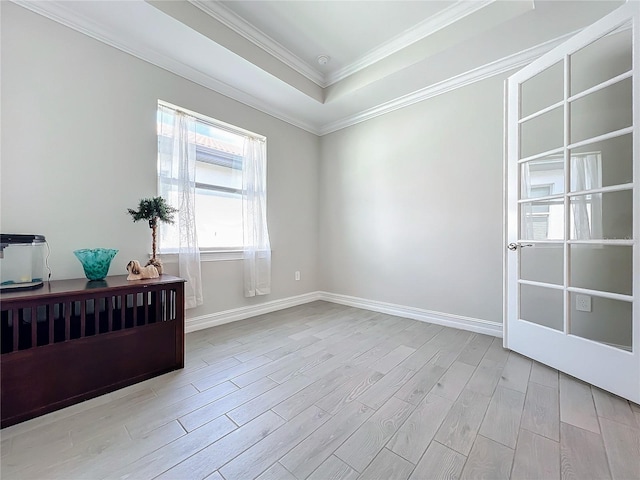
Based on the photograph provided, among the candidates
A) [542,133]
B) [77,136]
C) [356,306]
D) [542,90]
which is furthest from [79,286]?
[542,90]

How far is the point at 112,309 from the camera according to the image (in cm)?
159

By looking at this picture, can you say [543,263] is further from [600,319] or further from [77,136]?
[77,136]

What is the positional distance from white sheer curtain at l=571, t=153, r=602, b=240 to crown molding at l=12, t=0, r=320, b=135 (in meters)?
3.01

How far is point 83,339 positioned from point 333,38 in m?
3.12

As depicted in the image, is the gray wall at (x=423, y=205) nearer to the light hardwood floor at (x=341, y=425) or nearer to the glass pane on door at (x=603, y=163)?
the glass pane on door at (x=603, y=163)

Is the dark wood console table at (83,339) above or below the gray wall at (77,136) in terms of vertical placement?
below

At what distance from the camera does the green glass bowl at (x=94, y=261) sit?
1.74 meters

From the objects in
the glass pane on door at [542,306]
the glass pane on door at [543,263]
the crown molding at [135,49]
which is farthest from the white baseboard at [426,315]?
the crown molding at [135,49]

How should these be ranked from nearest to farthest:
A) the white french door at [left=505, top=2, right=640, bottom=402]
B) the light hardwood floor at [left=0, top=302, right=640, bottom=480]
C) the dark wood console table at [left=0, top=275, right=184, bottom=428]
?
the light hardwood floor at [left=0, top=302, right=640, bottom=480], the dark wood console table at [left=0, top=275, right=184, bottom=428], the white french door at [left=505, top=2, right=640, bottom=402]

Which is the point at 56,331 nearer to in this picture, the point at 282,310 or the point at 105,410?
the point at 105,410

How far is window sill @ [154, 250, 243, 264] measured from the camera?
7.98 ft

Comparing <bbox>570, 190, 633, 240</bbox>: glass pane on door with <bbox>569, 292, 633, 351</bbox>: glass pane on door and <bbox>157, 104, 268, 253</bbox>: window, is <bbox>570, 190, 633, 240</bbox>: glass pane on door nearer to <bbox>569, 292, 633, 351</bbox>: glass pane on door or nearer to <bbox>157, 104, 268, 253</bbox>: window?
<bbox>569, 292, 633, 351</bbox>: glass pane on door

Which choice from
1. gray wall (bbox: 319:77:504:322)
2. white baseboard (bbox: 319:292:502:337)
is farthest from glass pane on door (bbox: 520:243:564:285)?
white baseboard (bbox: 319:292:502:337)

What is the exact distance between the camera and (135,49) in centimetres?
219
